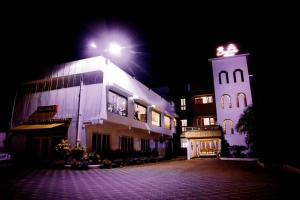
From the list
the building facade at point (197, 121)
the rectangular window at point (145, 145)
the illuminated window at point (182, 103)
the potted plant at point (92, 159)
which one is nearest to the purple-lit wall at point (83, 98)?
the potted plant at point (92, 159)

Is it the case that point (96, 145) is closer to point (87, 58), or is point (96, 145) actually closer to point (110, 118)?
point (110, 118)

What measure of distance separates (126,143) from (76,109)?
682 cm

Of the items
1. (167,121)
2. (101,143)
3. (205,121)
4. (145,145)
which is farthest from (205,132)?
(101,143)

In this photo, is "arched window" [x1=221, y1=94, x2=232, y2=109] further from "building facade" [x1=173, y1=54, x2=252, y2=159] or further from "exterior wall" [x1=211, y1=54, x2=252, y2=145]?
"exterior wall" [x1=211, y1=54, x2=252, y2=145]

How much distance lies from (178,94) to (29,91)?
2211 cm

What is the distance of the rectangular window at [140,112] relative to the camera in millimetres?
21198

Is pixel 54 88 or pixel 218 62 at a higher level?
pixel 218 62

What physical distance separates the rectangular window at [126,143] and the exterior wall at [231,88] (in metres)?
13.5

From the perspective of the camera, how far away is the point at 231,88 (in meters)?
28.6

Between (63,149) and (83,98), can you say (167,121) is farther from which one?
(63,149)

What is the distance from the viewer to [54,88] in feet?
56.4

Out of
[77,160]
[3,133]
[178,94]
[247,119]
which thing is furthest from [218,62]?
[3,133]

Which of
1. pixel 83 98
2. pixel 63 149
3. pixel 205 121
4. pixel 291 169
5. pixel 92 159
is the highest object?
pixel 83 98

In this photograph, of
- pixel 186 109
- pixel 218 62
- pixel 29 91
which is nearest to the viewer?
pixel 29 91
